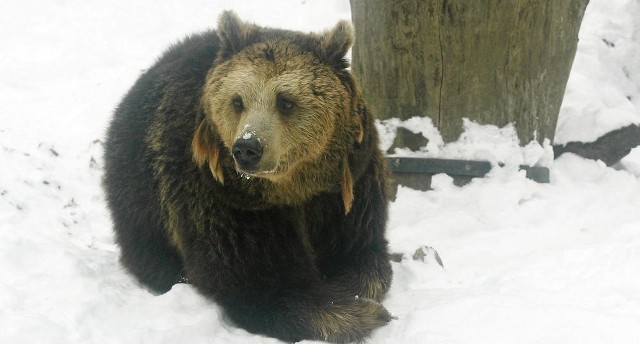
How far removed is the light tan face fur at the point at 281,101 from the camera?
12.9 feet

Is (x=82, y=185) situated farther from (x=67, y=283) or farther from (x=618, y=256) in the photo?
(x=618, y=256)

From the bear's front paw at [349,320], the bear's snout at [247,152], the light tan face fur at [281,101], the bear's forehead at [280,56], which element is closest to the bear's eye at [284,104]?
the light tan face fur at [281,101]

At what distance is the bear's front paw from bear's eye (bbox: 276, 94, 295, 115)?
3.70ft

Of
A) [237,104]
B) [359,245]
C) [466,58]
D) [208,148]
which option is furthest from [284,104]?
[466,58]

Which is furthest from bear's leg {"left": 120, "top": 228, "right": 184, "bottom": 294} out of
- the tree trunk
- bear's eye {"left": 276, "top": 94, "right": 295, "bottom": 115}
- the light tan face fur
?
the tree trunk

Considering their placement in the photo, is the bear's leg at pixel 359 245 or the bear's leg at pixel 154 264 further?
the bear's leg at pixel 154 264

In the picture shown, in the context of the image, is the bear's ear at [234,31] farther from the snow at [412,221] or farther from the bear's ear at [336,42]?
the snow at [412,221]

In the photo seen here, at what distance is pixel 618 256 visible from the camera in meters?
4.62

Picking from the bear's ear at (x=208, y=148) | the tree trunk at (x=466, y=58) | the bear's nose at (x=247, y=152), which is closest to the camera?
the bear's nose at (x=247, y=152)

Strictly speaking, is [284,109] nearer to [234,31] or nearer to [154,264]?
[234,31]

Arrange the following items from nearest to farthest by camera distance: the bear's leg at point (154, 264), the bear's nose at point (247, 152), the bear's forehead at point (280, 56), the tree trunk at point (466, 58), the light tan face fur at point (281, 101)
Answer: the bear's nose at point (247, 152)
the light tan face fur at point (281, 101)
the bear's forehead at point (280, 56)
the bear's leg at point (154, 264)
the tree trunk at point (466, 58)

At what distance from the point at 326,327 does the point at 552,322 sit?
1.19 metres

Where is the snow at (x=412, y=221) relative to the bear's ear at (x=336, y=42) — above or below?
below

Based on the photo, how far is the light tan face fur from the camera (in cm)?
393
